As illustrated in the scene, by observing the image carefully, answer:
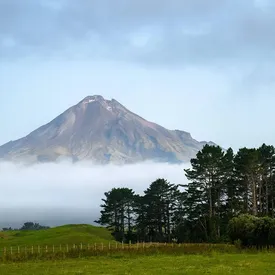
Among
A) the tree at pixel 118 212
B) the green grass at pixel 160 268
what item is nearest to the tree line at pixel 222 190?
the tree at pixel 118 212

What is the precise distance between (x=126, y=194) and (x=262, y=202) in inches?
1479

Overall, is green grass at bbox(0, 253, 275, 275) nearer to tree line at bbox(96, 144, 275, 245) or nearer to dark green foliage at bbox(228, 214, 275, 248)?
dark green foliage at bbox(228, 214, 275, 248)

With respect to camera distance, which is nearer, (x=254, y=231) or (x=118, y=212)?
(x=254, y=231)

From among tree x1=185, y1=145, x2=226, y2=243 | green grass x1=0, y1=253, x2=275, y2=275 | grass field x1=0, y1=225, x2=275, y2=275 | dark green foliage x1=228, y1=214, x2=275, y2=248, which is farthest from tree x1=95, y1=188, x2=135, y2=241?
green grass x1=0, y1=253, x2=275, y2=275

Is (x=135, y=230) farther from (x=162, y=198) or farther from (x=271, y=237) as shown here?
(x=271, y=237)

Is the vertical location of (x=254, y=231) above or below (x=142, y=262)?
above

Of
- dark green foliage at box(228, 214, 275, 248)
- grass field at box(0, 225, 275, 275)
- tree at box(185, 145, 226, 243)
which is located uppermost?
tree at box(185, 145, 226, 243)

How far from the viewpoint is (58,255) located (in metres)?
50.8

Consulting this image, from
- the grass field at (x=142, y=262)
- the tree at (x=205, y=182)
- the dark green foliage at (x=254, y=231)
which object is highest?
the tree at (x=205, y=182)

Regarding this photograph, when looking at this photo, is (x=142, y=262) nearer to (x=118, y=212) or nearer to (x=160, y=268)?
(x=160, y=268)

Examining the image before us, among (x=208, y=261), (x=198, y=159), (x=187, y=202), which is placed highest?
(x=198, y=159)

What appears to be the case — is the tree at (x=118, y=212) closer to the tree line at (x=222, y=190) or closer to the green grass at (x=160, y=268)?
the tree line at (x=222, y=190)

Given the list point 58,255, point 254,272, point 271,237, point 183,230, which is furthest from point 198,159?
point 254,272

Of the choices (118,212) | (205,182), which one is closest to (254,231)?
(205,182)
